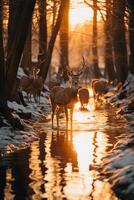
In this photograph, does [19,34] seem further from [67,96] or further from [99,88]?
[99,88]

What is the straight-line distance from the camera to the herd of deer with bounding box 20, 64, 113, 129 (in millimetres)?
18625

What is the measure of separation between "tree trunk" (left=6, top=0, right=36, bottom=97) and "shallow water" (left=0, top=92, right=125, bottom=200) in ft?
6.45

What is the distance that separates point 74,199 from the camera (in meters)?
9.23

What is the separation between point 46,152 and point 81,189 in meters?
3.98

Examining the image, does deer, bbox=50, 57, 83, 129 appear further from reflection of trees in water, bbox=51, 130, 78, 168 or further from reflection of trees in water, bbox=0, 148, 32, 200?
reflection of trees in water, bbox=0, 148, 32, 200

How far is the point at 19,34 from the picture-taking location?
57.1 feet

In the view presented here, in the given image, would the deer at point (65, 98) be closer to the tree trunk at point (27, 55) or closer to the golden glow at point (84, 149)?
the golden glow at point (84, 149)

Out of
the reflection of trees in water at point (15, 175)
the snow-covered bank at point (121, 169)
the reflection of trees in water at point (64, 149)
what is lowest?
the reflection of trees in water at point (64, 149)

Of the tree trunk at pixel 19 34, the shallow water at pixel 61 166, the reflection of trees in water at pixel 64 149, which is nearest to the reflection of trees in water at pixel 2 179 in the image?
the shallow water at pixel 61 166

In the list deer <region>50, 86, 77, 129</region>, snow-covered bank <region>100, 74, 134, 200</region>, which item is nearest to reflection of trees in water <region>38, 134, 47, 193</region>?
snow-covered bank <region>100, 74, 134, 200</region>

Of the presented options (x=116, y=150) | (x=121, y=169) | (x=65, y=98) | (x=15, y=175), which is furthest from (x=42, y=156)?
(x=65, y=98)

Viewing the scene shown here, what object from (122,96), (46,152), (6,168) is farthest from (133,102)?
(6,168)

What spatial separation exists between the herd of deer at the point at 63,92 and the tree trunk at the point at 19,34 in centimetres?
163

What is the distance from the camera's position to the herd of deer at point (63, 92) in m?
18.6
